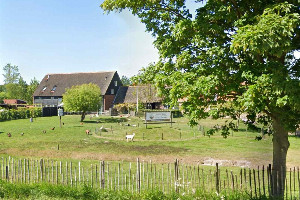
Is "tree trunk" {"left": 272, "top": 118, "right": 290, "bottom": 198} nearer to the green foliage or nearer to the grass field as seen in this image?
the grass field

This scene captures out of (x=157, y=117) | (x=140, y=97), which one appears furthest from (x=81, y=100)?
(x=140, y=97)

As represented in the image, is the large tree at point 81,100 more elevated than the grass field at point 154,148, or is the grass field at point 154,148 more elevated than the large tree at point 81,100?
the large tree at point 81,100

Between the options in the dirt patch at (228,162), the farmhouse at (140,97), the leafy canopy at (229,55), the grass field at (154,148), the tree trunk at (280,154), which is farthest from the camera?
the farmhouse at (140,97)

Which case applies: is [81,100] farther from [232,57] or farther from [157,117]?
[232,57]

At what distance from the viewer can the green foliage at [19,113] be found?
53.1 m

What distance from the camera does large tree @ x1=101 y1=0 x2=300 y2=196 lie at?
743 cm

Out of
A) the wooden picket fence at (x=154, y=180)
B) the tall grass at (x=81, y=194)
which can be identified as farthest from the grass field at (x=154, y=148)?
the tall grass at (x=81, y=194)

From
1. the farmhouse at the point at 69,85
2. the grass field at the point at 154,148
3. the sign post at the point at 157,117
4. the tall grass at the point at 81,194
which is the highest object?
the farmhouse at the point at 69,85

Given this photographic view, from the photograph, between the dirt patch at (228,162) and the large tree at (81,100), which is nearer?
the dirt patch at (228,162)

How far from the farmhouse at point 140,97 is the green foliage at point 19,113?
1944 centimetres

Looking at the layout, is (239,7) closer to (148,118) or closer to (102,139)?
(102,139)

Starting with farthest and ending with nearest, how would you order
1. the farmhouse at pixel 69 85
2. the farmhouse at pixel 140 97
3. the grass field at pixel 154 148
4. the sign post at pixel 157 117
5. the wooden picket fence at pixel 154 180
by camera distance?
1. the farmhouse at pixel 69 85
2. the farmhouse at pixel 140 97
3. the sign post at pixel 157 117
4. the grass field at pixel 154 148
5. the wooden picket fence at pixel 154 180

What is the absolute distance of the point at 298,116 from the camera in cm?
902

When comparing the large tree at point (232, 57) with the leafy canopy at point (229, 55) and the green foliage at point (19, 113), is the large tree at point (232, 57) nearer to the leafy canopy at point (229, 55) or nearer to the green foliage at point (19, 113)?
the leafy canopy at point (229, 55)
